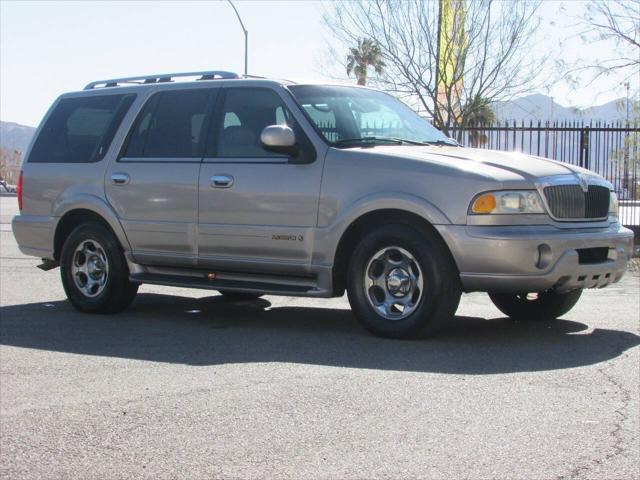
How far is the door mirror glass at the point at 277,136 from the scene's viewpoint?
7922 mm

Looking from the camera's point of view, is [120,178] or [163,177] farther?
[120,178]

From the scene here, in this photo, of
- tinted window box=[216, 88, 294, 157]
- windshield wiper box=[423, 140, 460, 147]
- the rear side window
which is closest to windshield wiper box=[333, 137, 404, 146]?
windshield wiper box=[423, 140, 460, 147]

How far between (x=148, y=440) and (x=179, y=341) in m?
2.82

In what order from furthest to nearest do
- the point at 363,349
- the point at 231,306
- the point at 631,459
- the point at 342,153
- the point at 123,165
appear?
1. the point at 231,306
2. the point at 123,165
3. the point at 342,153
4. the point at 363,349
5. the point at 631,459

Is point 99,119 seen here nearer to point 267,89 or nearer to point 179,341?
point 267,89

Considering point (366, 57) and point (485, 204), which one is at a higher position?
point (366, 57)

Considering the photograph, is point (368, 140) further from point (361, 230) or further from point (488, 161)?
point (488, 161)

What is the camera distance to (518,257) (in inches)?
281

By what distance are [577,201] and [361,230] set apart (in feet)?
5.18

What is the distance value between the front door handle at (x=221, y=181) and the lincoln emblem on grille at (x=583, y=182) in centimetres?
270

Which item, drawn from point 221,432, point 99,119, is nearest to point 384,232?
point 221,432

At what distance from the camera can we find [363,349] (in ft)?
23.9

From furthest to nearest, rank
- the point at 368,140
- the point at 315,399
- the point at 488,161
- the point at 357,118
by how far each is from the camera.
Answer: the point at 357,118, the point at 368,140, the point at 488,161, the point at 315,399

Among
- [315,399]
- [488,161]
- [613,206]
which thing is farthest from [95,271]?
[613,206]
